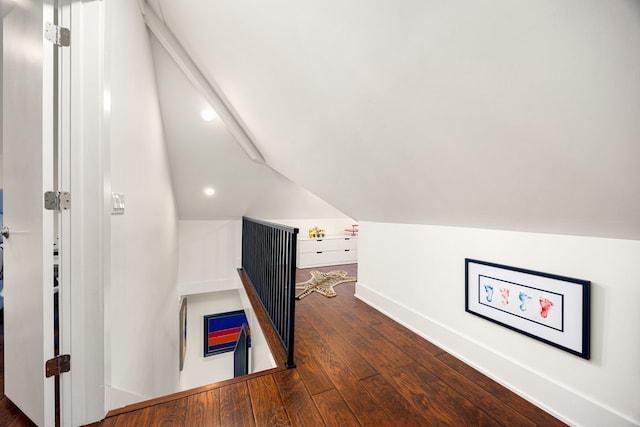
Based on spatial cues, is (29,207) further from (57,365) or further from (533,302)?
(533,302)

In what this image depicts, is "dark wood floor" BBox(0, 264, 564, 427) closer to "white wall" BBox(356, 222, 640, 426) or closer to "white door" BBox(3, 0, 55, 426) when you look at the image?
"white wall" BBox(356, 222, 640, 426)

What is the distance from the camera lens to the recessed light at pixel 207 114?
2.83 metres

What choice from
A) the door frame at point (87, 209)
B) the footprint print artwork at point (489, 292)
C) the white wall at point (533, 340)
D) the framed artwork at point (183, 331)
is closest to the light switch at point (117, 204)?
the door frame at point (87, 209)

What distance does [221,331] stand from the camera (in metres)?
4.75

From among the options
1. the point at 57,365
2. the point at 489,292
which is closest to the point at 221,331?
the point at 57,365

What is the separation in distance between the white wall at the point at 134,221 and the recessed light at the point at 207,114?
17.7 inches

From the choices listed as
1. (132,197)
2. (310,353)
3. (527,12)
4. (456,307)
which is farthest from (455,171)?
(132,197)

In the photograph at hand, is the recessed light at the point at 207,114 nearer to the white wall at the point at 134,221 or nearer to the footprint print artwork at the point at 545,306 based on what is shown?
the white wall at the point at 134,221

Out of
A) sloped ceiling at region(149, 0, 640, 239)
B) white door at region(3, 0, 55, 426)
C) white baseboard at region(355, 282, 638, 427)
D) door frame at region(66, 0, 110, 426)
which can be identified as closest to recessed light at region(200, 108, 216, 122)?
sloped ceiling at region(149, 0, 640, 239)

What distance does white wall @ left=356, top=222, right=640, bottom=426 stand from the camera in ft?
3.74

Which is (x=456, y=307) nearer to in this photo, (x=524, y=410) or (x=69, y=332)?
(x=524, y=410)

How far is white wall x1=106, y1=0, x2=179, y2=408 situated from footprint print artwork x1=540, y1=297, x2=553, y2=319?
228 cm

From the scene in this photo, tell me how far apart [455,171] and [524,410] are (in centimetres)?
136

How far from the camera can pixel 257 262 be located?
312cm
